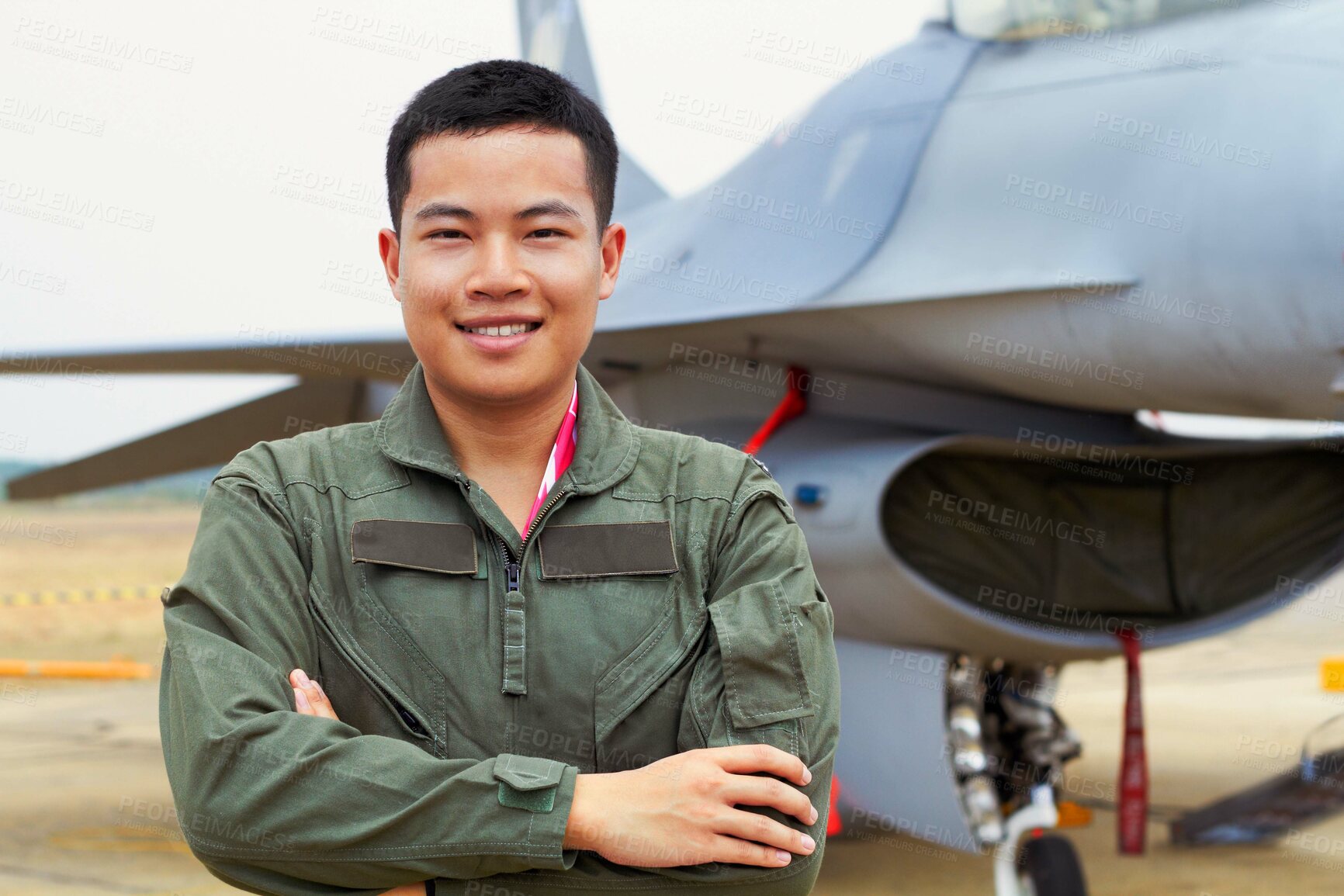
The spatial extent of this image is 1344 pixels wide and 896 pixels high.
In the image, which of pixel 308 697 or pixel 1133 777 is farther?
pixel 1133 777

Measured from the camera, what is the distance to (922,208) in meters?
4.07

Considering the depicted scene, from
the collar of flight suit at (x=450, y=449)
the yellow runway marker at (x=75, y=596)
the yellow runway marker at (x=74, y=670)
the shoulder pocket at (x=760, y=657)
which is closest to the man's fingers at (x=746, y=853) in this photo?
the shoulder pocket at (x=760, y=657)

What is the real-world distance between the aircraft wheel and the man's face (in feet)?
10.9

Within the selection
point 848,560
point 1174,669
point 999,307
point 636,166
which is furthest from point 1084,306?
point 1174,669

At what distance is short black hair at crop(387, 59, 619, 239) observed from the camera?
1353 mm

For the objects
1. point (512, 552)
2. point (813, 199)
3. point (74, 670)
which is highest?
point (813, 199)

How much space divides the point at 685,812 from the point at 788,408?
3.51 meters

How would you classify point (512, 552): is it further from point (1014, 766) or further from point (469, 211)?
point (1014, 766)

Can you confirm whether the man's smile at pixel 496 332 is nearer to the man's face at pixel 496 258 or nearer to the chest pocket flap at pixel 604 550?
the man's face at pixel 496 258

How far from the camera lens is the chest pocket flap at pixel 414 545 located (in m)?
1.30

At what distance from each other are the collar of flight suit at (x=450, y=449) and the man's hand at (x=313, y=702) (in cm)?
26

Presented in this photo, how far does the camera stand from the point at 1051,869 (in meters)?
4.00

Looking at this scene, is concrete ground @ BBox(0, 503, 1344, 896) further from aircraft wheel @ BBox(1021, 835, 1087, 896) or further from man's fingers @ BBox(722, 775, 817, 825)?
man's fingers @ BBox(722, 775, 817, 825)

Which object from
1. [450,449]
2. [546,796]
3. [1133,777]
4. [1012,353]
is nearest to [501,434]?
[450,449]
